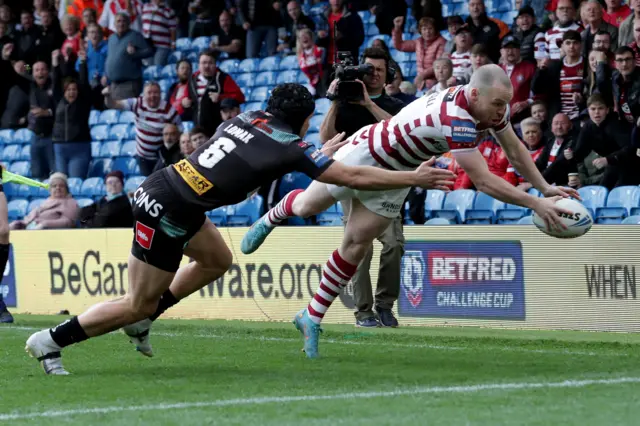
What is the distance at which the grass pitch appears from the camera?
5.88 m

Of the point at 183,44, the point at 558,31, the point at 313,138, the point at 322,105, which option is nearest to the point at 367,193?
the point at 558,31

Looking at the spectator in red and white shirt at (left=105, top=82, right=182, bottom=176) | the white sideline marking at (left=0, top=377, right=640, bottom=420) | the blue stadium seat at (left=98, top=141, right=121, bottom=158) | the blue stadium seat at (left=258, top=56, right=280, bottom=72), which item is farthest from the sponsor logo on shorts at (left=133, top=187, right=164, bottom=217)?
the blue stadium seat at (left=98, top=141, right=121, bottom=158)

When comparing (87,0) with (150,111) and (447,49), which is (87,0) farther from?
(447,49)

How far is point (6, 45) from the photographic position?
70.2ft

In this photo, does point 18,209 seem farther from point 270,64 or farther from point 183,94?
point 270,64

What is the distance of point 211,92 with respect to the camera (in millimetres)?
16781

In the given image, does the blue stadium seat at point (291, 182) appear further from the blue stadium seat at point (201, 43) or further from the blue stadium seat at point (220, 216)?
the blue stadium seat at point (201, 43)

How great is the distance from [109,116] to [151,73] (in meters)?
1.08

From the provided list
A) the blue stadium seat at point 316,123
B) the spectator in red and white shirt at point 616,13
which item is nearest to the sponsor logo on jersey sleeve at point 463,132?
the spectator in red and white shirt at point 616,13

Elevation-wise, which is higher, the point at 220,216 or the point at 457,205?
the point at 457,205

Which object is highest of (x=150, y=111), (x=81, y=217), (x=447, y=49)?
(x=447, y=49)

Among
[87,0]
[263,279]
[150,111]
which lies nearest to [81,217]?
[150,111]

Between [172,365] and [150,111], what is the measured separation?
966 cm

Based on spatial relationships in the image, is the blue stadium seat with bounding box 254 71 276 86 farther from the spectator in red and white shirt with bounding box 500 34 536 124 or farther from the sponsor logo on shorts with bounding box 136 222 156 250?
the sponsor logo on shorts with bounding box 136 222 156 250
